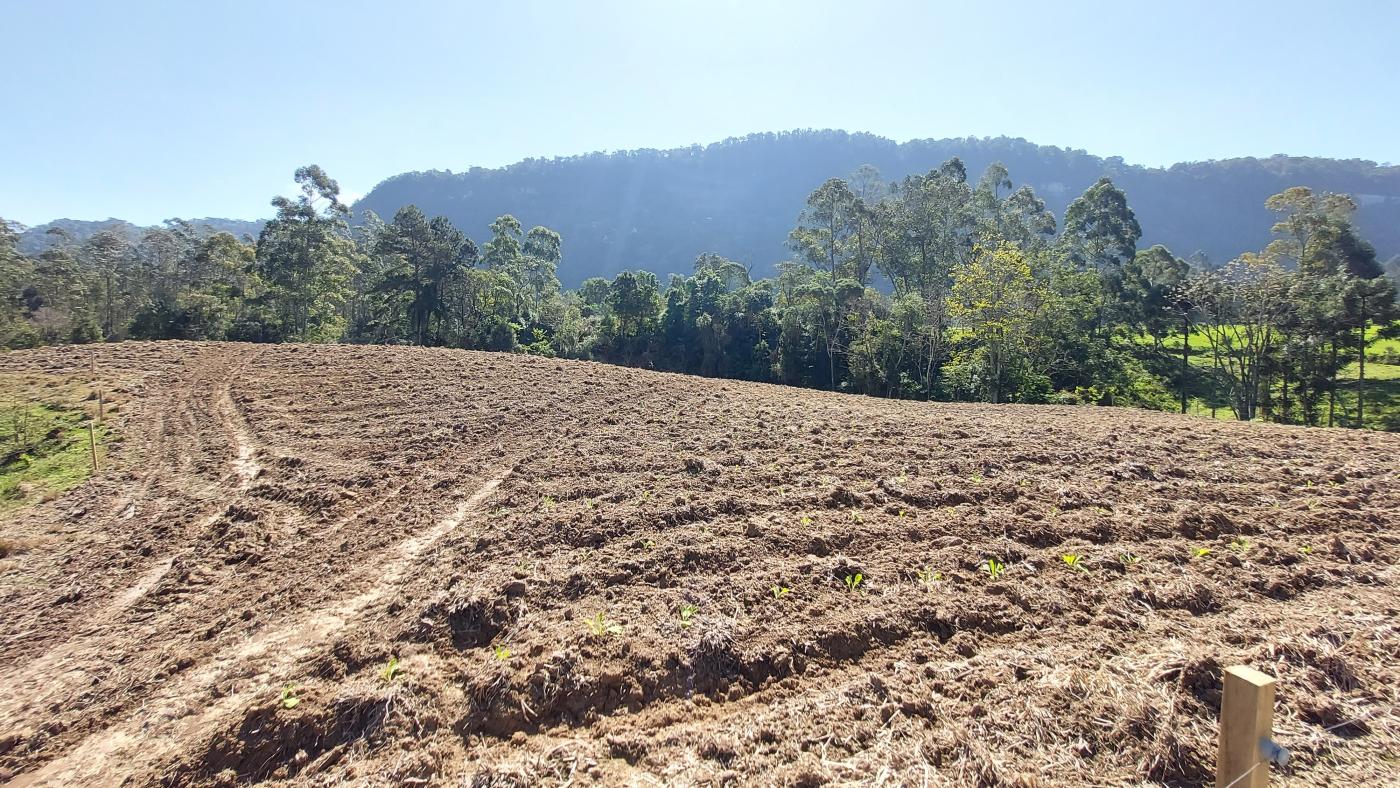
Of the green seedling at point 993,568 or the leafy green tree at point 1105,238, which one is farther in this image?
the leafy green tree at point 1105,238

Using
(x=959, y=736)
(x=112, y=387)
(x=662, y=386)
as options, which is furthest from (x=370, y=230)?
(x=959, y=736)

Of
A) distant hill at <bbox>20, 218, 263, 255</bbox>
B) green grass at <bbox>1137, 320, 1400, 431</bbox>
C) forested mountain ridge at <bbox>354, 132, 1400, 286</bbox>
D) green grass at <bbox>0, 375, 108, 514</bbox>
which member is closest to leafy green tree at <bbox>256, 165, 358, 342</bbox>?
green grass at <bbox>0, 375, 108, 514</bbox>

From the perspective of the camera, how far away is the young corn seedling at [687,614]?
4.35 metres

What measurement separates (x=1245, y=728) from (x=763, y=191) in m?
186

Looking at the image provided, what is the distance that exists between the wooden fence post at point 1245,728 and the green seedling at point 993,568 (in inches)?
106

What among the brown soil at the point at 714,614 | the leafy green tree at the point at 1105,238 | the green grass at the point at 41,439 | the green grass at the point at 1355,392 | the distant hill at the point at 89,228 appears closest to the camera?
the brown soil at the point at 714,614

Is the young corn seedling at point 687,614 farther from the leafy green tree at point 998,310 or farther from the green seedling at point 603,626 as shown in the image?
the leafy green tree at point 998,310

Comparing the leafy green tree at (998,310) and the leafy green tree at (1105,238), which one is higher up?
the leafy green tree at (1105,238)

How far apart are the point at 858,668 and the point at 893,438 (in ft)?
20.4

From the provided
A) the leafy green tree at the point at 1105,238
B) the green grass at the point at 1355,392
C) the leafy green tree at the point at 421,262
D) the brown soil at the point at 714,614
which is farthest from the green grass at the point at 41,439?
the leafy green tree at the point at 1105,238

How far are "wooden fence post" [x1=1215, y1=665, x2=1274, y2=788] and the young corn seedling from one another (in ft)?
9.67

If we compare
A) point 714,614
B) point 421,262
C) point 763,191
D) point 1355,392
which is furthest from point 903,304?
point 763,191

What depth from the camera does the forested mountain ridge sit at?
135500 mm

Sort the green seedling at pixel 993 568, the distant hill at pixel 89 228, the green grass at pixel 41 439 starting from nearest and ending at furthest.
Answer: the green seedling at pixel 993 568 < the green grass at pixel 41 439 < the distant hill at pixel 89 228
